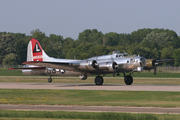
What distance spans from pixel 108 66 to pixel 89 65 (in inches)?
109

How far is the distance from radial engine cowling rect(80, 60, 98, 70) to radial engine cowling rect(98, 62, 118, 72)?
71 centimetres

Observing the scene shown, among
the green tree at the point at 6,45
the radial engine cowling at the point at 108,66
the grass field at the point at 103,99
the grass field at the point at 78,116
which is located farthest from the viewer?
the green tree at the point at 6,45

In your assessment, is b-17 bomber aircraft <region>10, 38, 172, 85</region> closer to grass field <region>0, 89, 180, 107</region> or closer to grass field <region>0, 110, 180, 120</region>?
grass field <region>0, 89, 180, 107</region>

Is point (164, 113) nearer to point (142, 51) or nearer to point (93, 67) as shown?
point (93, 67)

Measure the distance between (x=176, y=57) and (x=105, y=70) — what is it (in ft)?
311

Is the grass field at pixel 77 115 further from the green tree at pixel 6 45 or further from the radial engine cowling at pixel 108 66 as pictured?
the green tree at pixel 6 45

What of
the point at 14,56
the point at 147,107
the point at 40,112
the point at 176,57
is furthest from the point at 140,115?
the point at 14,56

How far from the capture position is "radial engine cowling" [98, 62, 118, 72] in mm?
41531

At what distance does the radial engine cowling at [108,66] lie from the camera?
41.5 meters

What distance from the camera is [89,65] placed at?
42.6 metres

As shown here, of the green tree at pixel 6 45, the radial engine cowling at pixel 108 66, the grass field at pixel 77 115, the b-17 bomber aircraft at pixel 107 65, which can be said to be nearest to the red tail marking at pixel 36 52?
the b-17 bomber aircraft at pixel 107 65

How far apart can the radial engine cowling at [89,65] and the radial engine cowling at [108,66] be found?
0.71 m

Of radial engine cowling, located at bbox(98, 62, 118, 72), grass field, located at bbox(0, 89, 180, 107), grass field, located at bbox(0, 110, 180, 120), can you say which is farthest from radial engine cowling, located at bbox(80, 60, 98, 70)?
grass field, located at bbox(0, 110, 180, 120)

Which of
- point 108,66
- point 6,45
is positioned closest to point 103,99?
point 108,66
